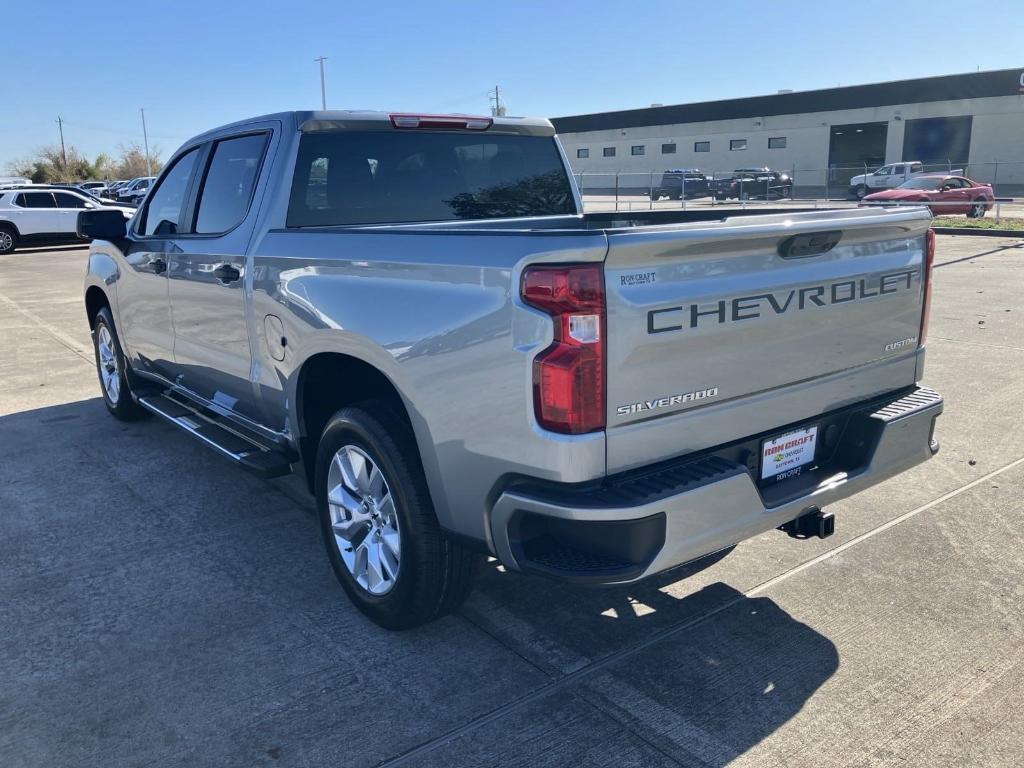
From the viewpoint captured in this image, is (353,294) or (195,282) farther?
(195,282)

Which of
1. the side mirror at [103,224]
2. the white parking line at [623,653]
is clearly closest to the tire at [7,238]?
the side mirror at [103,224]

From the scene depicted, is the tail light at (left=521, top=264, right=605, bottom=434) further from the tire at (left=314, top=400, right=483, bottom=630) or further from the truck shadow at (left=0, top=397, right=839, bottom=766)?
the truck shadow at (left=0, top=397, right=839, bottom=766)

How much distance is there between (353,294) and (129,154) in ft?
332

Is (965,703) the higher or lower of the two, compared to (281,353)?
lower

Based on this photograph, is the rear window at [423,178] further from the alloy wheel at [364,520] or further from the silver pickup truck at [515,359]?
the alloy wheel at [364,520]

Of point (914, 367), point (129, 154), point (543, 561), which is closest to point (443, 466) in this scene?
point (543, 561)

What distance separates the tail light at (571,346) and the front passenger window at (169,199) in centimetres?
334

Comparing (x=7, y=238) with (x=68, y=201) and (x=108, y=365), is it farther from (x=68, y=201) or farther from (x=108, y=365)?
(x=108, y=365)

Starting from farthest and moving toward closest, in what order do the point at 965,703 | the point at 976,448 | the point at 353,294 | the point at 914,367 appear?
the point at 976,448, the point at 914,367, the point at 353,294, the point at 965,703

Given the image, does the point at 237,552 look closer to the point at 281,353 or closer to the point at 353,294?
Answer: the point at 281,353

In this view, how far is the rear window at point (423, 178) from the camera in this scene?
14.0 ft

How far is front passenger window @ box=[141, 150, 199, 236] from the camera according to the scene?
5.23m

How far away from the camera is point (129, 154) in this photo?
93.2 meters

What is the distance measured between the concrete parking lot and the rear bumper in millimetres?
584
